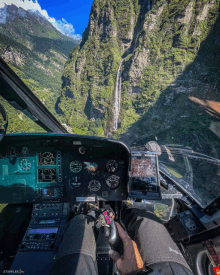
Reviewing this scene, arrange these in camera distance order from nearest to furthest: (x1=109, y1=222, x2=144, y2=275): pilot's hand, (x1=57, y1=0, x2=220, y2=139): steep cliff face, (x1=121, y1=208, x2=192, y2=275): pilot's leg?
(x1=121, y1=208, x2=192, y2=275): pilot's leg < (x1=109, y1=222, x2=144, y2=275): pilot's hand < (x1=57, y1=0, x2=220, y2=139): steep cliff face

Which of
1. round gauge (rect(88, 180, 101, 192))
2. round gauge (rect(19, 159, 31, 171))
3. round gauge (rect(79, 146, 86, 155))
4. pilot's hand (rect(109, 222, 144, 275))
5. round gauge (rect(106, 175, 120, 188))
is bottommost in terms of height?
round gauge (rect(88, 180, 101, 192))

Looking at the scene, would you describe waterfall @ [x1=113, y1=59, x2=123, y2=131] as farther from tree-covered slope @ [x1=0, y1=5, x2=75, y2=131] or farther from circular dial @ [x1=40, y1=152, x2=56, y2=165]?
circular dial @ [x1=40, y1=152, x2=56, y2=165]

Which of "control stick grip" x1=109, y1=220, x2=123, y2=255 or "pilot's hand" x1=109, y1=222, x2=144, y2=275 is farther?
"control stick grip" x1=109, y1=220, x2=123, y2=255

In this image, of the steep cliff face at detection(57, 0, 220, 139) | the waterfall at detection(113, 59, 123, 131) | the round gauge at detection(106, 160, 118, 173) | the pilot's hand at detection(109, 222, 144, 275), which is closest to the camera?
the pilot's hand at detection(109, 222, 144, 275)

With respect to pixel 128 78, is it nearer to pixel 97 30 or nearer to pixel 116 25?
pixel 116 25

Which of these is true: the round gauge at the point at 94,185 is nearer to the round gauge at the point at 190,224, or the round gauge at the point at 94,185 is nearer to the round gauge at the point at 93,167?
the round gauge at the point at 93,167

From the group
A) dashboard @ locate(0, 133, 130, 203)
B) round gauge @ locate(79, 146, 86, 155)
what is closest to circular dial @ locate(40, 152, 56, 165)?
dashboard @ locate(0, 133, 130, 203)

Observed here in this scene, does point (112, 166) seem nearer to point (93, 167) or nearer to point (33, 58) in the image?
point (93, 167)

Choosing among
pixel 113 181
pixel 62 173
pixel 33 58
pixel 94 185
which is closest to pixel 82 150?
pixel 62 173
